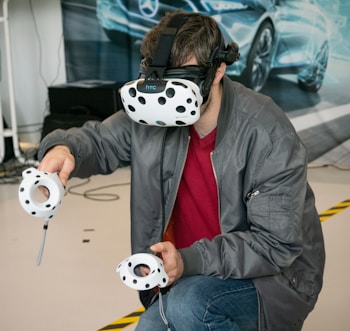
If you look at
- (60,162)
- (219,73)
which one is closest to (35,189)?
(60,162)

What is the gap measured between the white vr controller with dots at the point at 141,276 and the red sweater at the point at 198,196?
39cm

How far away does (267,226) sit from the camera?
5.39 ft

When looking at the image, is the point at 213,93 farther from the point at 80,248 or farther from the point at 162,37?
the point at 80,248

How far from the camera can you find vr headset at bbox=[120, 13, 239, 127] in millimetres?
1520

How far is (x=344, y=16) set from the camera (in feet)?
17.0

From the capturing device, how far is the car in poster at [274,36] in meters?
5.33

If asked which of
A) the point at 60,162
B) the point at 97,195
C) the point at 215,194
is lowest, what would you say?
the point at 97,195

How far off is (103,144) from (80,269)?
4.78 ft

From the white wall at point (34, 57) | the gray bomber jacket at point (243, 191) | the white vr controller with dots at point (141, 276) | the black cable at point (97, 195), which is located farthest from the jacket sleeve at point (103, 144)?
the white wall at point (34, 57)

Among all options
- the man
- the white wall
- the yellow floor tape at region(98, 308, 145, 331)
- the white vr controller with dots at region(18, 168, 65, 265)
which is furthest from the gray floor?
the white wall

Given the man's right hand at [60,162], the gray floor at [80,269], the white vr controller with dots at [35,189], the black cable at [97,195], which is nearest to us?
the white vr controller with dots at [35,189]

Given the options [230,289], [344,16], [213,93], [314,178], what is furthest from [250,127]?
[344,16]

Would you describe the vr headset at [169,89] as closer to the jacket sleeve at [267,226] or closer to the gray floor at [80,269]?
the jacket sleeve at [267,226]

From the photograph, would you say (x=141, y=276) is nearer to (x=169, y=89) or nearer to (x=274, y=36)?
(x=169, y=89)
